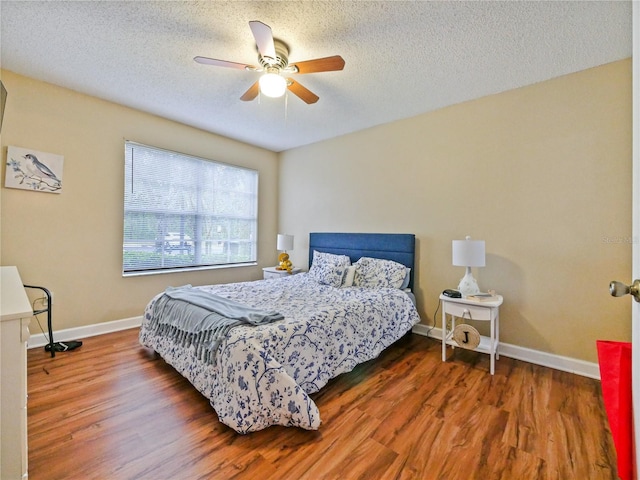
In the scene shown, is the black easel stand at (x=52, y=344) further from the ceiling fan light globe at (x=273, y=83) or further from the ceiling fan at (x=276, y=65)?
the ceiling fan light globe at (x=273, y=83)

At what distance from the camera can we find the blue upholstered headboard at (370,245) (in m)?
3.39

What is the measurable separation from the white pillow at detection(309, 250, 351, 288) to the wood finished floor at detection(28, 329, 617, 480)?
112 cm

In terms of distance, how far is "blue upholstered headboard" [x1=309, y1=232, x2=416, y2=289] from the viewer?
11.1ft

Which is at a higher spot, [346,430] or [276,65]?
[276,65]

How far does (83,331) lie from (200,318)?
2002mm

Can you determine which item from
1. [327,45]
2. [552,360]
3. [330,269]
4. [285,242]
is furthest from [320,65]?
[552,360]

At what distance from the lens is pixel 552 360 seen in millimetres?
2557

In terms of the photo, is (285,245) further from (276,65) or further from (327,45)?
(327,45)

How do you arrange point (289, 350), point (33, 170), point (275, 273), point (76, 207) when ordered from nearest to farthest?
point (289, 350)
point (33, 170)
point (76, 207)
point (275, 273)

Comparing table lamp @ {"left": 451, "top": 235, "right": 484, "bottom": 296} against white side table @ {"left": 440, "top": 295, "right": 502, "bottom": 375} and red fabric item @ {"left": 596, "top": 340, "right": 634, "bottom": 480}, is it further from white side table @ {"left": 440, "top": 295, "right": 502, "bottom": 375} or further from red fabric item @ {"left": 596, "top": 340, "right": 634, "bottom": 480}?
red fabric item @ {"left": 596, "top": 340, "right": 634, "bottom": 480}

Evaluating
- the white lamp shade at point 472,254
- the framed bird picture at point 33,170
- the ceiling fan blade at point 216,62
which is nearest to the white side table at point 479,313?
the white lamp shade at point 472,254

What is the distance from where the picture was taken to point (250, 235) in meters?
4.78

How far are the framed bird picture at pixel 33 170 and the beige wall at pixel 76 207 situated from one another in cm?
6

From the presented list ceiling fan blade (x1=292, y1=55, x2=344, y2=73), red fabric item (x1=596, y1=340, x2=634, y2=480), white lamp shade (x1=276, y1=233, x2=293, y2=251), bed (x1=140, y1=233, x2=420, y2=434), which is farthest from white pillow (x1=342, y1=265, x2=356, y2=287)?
red fabric item (x1=596, y1=340, x2=634, y2=480)
